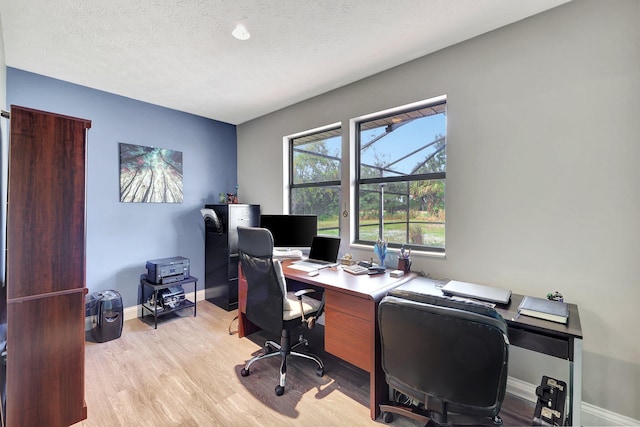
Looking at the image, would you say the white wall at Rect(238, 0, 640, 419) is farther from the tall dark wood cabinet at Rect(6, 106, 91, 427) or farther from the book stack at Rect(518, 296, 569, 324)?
the tall dark wood cabinet at Rect(6, 106, 91, 427)

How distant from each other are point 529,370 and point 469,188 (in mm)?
1338

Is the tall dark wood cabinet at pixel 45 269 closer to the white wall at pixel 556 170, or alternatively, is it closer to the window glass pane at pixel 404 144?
the window glass pane at pixel 404 144

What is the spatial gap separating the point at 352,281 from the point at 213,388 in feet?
4.30

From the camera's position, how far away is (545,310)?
1446mm

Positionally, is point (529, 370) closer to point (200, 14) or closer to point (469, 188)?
point (469, 188)

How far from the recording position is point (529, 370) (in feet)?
6.13

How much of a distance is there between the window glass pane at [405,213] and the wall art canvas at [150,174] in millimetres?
2464

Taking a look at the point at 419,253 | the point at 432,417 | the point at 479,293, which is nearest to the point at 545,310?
the point at 479,293

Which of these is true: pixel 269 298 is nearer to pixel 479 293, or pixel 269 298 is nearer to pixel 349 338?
pixel 349 338

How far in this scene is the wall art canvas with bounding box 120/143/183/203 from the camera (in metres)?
3.18

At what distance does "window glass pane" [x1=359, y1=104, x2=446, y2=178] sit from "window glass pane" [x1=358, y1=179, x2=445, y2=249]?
5.6 inches

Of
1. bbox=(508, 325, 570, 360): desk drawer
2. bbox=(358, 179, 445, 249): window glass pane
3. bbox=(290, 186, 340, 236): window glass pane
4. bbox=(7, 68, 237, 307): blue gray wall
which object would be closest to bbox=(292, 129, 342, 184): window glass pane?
bbox=(290, 186, 340, 236): window glass pane

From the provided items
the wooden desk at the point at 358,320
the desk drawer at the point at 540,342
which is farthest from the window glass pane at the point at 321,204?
Result: the desk drawer at the point at 540,342

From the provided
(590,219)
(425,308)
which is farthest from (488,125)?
(425,308)
